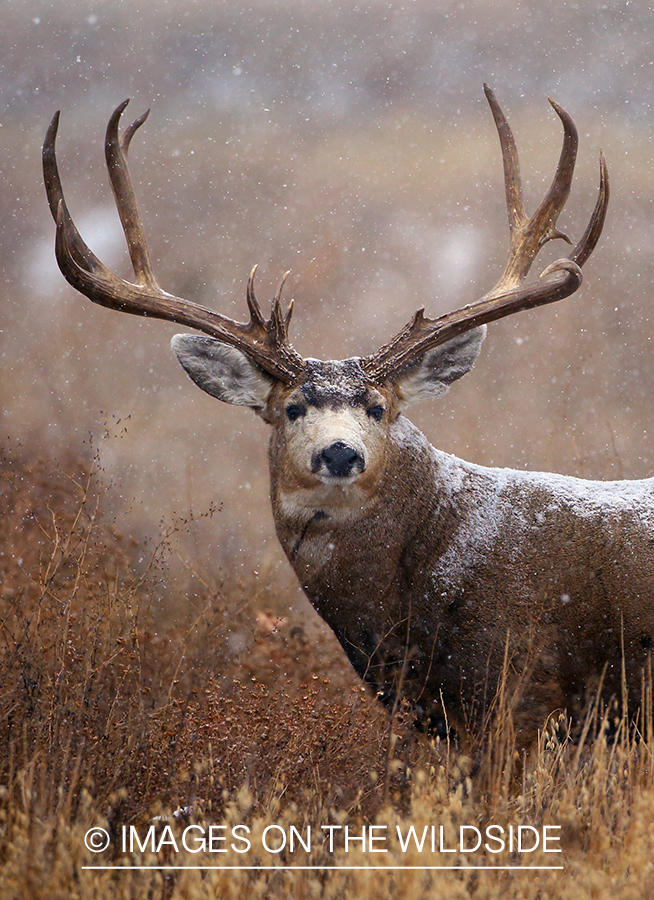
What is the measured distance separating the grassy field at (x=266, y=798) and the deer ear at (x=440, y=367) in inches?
78.5

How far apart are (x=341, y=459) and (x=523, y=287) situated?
1811mm

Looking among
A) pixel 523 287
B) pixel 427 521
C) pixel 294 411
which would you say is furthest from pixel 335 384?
pixel 523 287

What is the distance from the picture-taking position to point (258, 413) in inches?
219

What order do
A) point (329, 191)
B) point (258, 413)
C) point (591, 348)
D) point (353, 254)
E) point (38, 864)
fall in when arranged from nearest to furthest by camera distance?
point (38, 864), point (258, 413), point (591, 348), point (353, 254), point (329, 191)

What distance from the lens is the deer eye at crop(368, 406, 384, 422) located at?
5199mm

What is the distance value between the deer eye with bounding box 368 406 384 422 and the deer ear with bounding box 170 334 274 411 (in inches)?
26.6

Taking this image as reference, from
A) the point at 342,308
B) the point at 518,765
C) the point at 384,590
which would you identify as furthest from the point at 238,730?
the point at 342,308

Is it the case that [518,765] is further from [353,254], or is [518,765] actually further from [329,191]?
[329,191]

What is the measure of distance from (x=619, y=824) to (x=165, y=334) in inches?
510

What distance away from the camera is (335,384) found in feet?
17.0

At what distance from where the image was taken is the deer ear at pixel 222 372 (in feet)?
17.8

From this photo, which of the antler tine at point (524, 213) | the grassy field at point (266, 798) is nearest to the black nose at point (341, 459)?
the grassy field at point (266, 798)

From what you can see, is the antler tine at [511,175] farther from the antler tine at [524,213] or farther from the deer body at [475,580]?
the deer body at [475,580]

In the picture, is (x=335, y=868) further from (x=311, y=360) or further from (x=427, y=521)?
(x=311, y=360)
